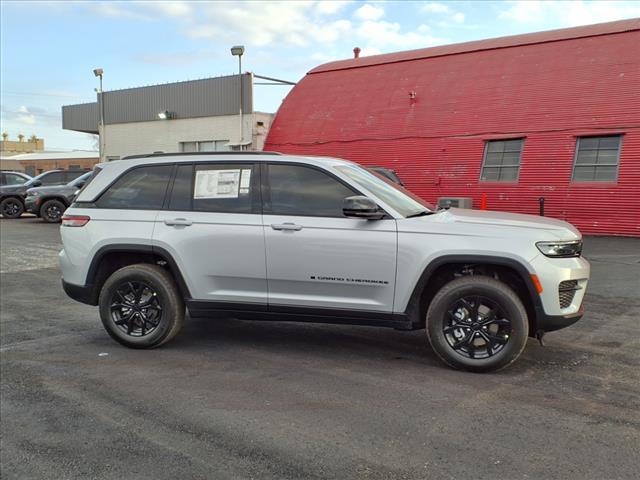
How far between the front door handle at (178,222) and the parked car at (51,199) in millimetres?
14916

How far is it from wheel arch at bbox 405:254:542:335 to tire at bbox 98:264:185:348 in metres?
2.22

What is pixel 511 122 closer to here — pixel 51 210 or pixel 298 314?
pixel 298 314

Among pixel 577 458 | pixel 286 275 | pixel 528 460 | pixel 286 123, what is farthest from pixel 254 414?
pixel 286 123

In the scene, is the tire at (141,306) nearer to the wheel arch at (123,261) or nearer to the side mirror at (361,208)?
the wheel arch at (123,261)

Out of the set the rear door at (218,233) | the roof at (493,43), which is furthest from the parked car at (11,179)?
the rear door at (218,233)

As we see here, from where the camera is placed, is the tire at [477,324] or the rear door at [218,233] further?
the rear door at [218,233]

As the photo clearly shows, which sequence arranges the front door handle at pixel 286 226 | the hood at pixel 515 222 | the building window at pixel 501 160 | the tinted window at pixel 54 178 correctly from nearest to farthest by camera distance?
the hood at pixel 515 222 → the front door handle at pixel 286 226 → the building window at pixel 501 160 → the tinted window at pixel 54 178

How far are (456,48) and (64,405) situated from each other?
1995 cm

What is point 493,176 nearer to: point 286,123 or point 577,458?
point 286,123

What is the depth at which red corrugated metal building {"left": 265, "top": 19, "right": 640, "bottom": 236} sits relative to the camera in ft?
51.8

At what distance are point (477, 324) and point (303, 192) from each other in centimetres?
189

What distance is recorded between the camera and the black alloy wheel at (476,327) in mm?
4551

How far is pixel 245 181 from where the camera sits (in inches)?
203

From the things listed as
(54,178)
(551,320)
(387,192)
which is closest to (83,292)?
(387,192)
